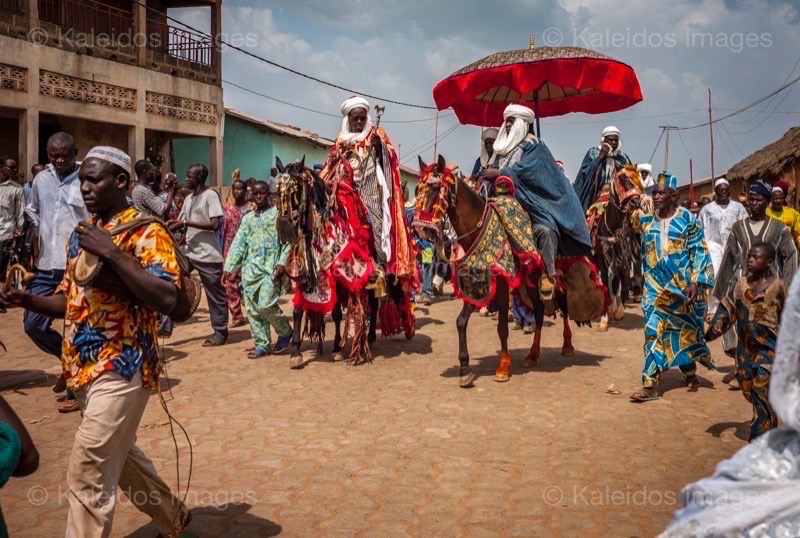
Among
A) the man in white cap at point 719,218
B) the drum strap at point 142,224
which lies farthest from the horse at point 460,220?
the man in white cap at point 719,218

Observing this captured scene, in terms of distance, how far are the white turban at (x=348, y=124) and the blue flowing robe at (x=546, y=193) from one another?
65.3 inches

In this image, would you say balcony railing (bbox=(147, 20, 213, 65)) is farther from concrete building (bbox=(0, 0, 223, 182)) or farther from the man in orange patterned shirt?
the man in orange patterned shirt

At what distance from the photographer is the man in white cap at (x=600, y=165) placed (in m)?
11.3

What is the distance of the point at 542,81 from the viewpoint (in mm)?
10289

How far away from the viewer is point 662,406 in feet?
22.9

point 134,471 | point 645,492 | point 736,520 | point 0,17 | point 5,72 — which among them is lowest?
point 645,492

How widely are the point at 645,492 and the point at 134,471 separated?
298 cm

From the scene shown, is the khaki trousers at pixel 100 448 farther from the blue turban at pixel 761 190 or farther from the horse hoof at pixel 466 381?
the blue turban at pixel 761 190

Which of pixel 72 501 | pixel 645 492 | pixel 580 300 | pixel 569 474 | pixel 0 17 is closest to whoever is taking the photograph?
pixel 72 501

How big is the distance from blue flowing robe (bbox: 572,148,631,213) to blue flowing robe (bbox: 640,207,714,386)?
14.0 feet

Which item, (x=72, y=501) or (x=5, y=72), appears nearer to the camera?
(x=72, y=501)

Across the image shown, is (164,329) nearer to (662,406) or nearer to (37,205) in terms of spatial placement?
(37,205)

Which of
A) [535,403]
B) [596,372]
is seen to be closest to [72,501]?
[535,403]

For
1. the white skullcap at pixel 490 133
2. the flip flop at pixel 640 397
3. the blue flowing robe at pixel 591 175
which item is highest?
the white skullcap at pixel 490 133
